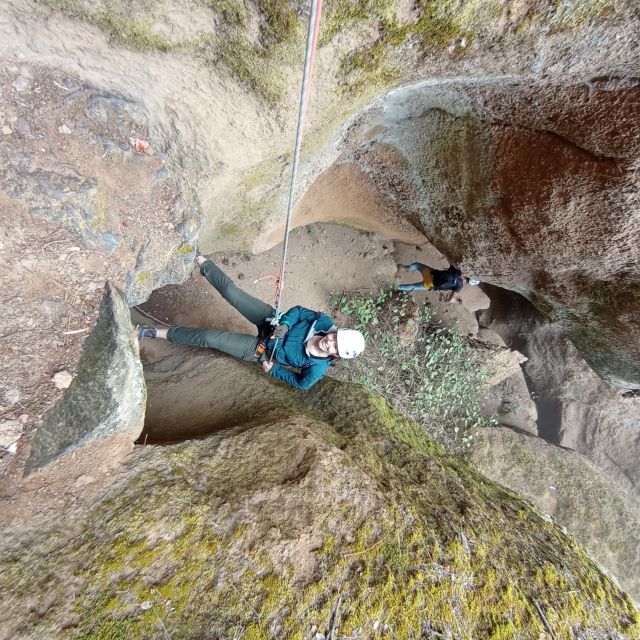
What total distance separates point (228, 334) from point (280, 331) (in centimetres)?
77

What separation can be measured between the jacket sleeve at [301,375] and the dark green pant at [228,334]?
0.42 metres

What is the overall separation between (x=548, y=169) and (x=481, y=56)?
112cm

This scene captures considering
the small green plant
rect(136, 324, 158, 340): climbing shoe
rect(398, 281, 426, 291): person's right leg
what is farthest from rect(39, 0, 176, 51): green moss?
rect(398, 281, 426, 291): person's right leg

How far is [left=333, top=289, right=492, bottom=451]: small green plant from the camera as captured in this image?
6.07 metres

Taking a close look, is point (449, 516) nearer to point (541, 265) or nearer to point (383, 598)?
point (383, 598)

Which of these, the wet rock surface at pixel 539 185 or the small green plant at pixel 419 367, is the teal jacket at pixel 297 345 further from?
the small green plant at pixel 419 367

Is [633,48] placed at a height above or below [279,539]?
above

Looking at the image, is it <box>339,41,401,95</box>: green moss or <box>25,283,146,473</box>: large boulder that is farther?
<box>339,41,401,95</box>: green moss

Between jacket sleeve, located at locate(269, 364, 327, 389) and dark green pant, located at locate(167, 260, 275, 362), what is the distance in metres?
0.42

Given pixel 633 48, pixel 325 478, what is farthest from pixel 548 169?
pixel 325 478

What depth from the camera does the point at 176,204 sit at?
3.08 metres

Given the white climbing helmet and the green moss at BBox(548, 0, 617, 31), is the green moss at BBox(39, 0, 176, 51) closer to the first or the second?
the green moss at BBox(548, 0, 617, 31)

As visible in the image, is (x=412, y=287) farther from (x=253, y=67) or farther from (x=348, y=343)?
(x=253, y=67)

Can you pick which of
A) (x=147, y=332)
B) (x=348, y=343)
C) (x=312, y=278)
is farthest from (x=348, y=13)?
(x=312, y=278)
